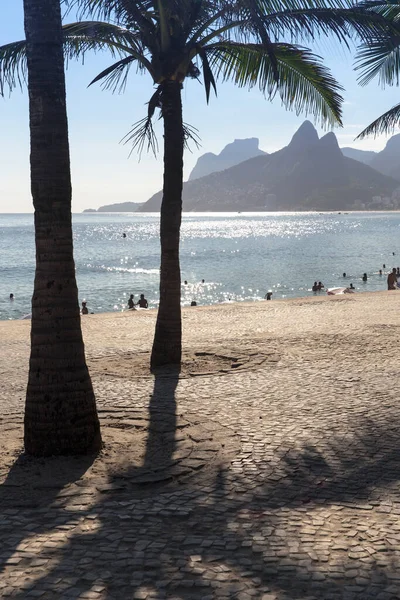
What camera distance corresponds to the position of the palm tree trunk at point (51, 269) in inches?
258

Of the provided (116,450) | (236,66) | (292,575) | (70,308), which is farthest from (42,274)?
(236,66)

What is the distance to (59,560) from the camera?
4.54m

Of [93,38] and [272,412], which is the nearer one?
[272,412]

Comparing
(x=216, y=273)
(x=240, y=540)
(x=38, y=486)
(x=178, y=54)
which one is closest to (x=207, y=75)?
(x=178, y=54)

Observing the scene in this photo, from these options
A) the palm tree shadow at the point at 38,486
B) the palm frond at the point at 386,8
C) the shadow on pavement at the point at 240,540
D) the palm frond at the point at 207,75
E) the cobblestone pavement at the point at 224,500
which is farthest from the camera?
the palm frond at the point at 386,8

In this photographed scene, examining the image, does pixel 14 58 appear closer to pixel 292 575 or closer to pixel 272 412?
pixel 272 412

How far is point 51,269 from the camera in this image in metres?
6.65

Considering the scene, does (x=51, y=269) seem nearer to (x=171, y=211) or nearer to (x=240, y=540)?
(x=240, y=540)

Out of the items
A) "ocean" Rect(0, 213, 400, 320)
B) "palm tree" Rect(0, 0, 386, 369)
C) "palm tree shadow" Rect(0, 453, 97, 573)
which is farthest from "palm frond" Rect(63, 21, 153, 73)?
"ocean" Rect(0, 213, 400, 320)

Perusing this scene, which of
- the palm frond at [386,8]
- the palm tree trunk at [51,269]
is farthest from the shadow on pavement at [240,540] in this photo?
the palm frond at [386,8]

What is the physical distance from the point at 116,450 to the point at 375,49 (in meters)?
11.0

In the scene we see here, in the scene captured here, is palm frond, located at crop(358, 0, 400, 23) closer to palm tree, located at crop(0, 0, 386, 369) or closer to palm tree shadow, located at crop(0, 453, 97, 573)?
palm tree, located at crop(0, 0, 386, 369)

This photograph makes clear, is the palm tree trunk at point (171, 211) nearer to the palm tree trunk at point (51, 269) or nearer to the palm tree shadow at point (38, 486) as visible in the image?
the palm tree trunk at point (51, 269)

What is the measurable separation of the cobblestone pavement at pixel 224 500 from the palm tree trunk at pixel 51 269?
16.2 inches
